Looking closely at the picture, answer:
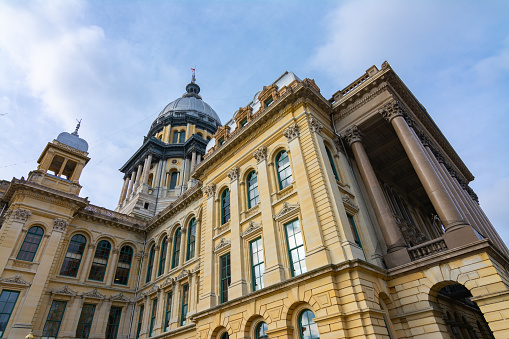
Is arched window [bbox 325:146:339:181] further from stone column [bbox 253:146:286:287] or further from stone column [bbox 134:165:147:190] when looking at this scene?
stone column [bbox 134:165:147:190]

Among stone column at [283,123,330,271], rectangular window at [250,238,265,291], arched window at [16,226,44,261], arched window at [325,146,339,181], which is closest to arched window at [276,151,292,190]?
stone column at [283,123,330,271]

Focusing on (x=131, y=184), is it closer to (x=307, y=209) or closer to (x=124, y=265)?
(x=124, y=265)

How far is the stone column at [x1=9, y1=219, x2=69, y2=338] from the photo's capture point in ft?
71.3

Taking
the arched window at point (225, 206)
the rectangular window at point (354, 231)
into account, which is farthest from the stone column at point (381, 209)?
the arched window at point (225, 206)

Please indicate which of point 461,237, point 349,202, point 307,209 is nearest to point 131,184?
point 307,209

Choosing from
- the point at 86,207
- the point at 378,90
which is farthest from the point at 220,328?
the point at 86,207

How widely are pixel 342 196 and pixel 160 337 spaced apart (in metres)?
17.3

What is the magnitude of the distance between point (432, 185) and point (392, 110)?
207 inches

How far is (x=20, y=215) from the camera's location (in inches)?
980

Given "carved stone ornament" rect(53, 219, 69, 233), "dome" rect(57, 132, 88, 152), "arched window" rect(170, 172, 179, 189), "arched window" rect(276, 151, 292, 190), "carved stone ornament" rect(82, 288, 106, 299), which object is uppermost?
"arched window" rect(170, 172, 179, 189)

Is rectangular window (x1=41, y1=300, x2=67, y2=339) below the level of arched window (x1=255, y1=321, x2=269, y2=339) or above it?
above

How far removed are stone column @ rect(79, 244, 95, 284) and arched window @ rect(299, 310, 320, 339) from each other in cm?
2170

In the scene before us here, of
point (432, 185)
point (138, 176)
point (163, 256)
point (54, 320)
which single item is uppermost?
point (138, 176)

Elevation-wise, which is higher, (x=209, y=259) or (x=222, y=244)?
(x=222, y=244)
